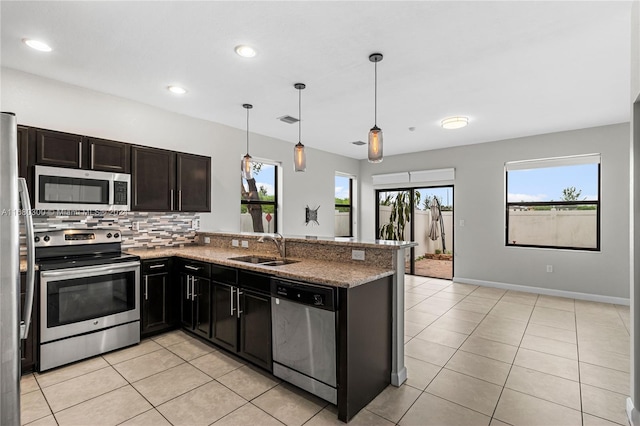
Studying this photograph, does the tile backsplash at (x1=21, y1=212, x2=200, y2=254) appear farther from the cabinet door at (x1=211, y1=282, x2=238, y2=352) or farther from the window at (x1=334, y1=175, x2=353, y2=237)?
the window at (x1=334, y1=175, x2=353, y2=237)

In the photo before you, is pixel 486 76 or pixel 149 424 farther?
pixel 486 76

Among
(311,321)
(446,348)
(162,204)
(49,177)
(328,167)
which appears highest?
(328,167)

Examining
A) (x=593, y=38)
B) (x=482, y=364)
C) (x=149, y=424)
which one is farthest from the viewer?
(x=482, y=364)

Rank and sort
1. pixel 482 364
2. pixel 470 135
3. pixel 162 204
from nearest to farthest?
pixel 482 364 < pixel 162 204 < pixel 470 135

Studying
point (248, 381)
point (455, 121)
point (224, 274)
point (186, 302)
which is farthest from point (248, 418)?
point (455, 121)

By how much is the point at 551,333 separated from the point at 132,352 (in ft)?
14.8

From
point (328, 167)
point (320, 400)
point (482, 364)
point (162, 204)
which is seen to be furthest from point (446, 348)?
point (328, 167)

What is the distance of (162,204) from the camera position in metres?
3.75

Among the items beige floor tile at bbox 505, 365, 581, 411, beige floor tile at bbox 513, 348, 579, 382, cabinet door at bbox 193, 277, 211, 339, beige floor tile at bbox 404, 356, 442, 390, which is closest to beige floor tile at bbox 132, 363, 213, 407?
cabinet door at bbox 193, 277, 211, 339

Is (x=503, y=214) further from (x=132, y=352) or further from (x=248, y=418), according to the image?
(x=132, y=352)

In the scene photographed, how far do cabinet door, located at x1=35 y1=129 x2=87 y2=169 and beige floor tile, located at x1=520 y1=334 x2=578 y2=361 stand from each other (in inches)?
192

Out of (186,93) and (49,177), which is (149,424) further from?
(186,93)

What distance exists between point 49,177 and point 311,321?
2800mm

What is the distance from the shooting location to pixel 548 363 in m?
2.85
